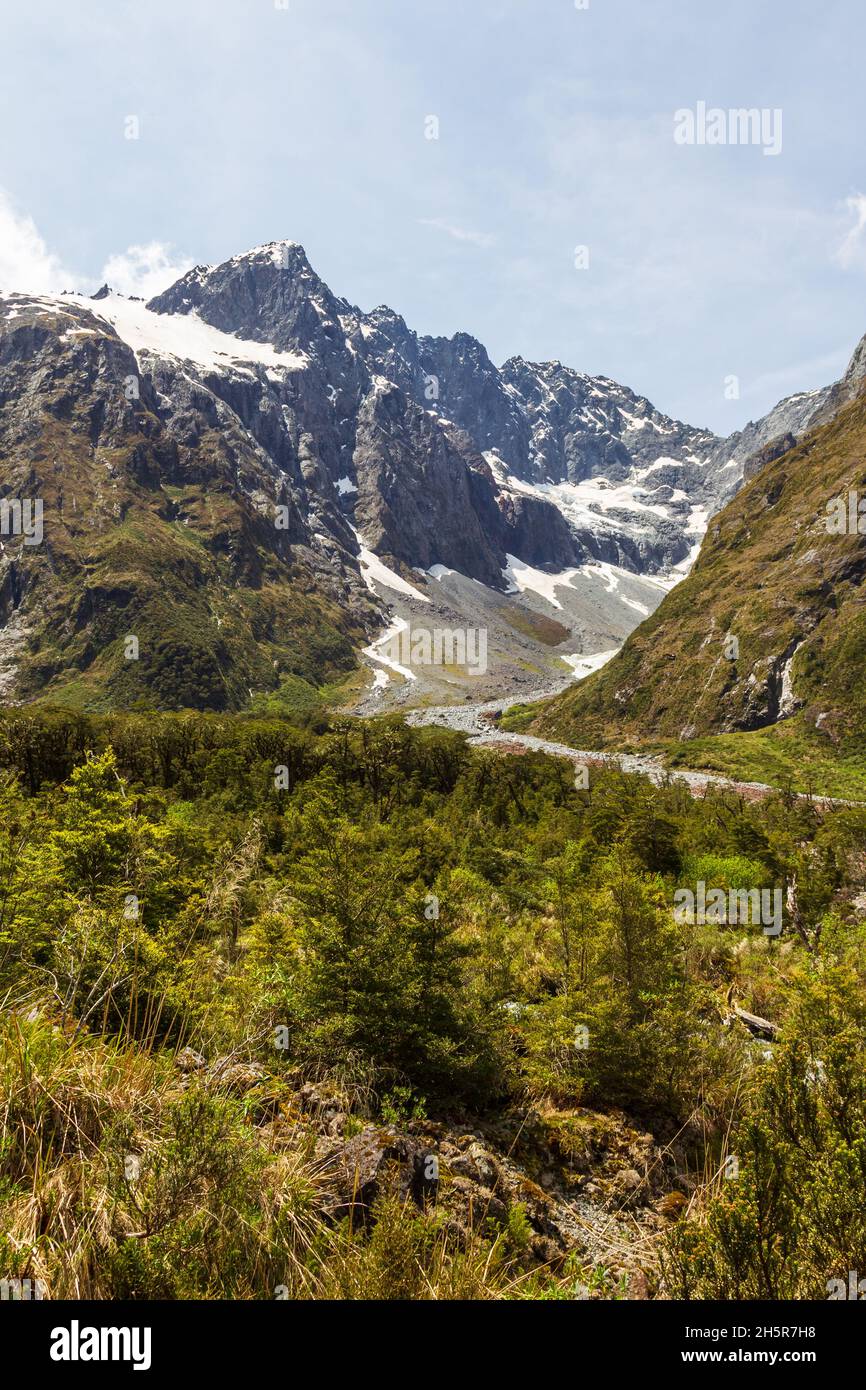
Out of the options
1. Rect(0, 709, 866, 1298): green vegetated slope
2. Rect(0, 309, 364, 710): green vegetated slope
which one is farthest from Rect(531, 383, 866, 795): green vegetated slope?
Rect(0, 309, 364, 710): green vegetated slope

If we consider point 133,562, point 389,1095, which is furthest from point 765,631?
point 133,562

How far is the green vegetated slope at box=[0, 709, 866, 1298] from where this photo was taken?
303cm

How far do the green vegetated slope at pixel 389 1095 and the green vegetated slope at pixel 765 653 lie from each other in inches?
2015

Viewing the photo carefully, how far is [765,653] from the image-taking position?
74.0 metres

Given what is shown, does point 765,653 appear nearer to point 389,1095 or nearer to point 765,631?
point 765,631

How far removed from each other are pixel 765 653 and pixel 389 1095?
7922 centimetres

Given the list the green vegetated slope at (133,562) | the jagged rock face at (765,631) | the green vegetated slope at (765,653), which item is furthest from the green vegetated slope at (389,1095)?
the green vegetated slope at (133,562)

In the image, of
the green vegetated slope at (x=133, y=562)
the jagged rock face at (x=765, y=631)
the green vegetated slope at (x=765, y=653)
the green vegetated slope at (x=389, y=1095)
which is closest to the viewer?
the green vegetated slope at (x=389, y=1095)

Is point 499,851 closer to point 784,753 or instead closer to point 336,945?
point 336,945

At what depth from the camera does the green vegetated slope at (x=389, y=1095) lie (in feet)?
9.93

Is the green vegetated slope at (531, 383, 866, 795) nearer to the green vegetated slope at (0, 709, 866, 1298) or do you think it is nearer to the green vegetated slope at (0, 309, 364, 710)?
the green vegetated slope at (0, 709, 866, 1298)

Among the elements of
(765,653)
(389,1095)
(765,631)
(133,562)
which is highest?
(133,562)

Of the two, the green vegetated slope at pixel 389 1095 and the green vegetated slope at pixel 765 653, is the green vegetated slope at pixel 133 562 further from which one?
the green vegetated slope at pixel 389 1095
